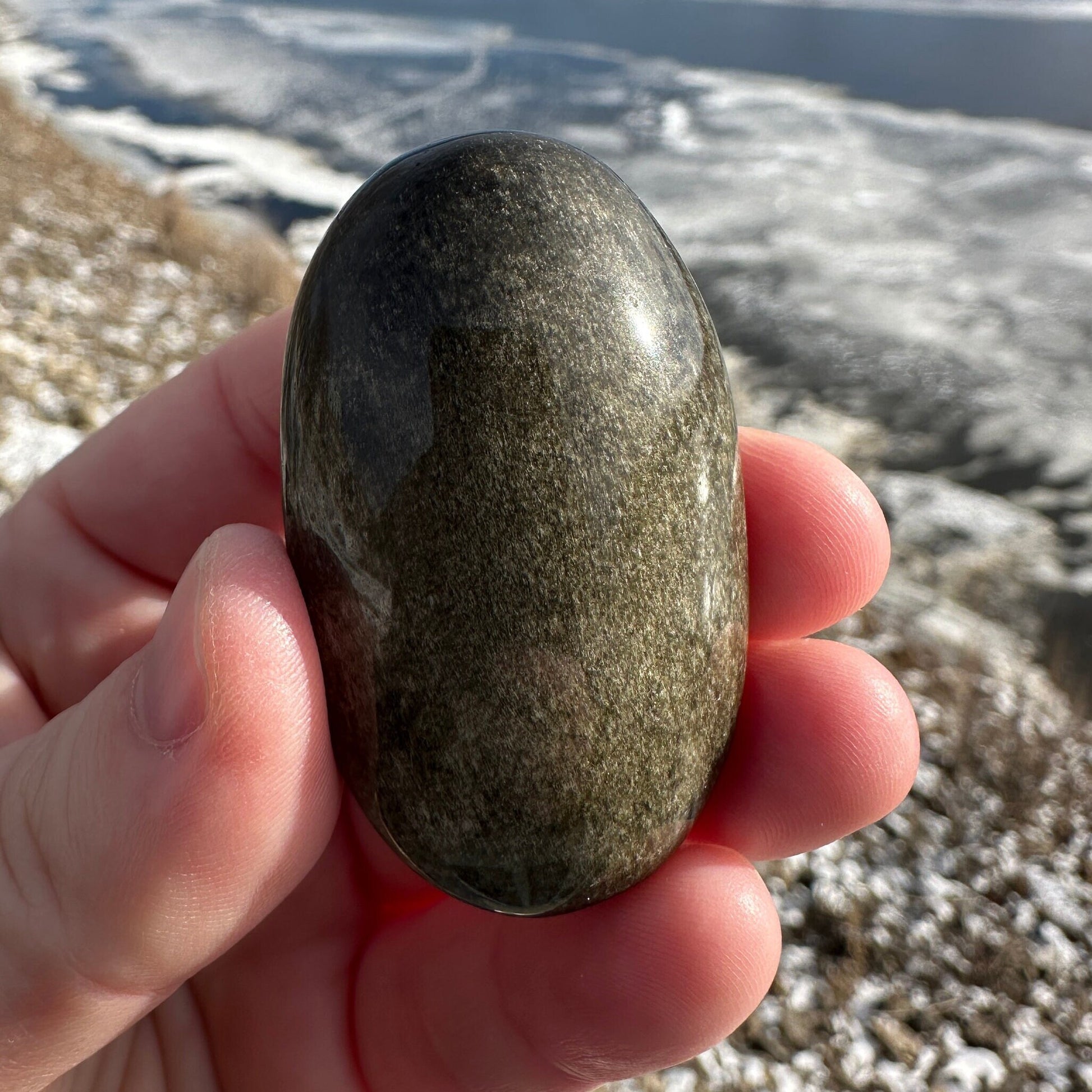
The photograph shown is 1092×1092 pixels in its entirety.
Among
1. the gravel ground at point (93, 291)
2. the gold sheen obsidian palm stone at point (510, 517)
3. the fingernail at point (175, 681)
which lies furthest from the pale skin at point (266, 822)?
the gravel ground at point (93, 291)


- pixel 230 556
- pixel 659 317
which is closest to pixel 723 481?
pixel 659 317

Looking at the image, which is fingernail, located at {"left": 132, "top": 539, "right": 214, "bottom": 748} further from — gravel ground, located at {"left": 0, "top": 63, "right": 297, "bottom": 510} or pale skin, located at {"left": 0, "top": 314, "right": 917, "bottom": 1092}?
gravel ground, located at {"left": 0, "top": 63, "right": 297, "bottom": 510}

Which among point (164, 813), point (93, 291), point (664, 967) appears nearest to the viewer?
point (164, 813)

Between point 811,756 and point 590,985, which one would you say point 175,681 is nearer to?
point 590,985

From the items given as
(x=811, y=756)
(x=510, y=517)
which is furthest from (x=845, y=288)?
(x=510, y=517)

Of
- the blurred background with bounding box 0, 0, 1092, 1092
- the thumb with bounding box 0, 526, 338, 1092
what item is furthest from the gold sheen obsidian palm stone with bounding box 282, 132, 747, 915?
the blurred background with bounding box 0, 0, 1092, 1092

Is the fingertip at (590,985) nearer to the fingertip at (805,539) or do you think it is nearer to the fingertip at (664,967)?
the fingertip at (664,967)

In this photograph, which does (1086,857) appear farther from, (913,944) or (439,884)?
(439,884)
